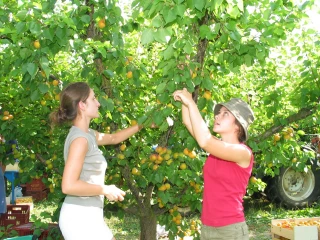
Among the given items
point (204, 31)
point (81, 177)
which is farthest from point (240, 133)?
point (81, 177)

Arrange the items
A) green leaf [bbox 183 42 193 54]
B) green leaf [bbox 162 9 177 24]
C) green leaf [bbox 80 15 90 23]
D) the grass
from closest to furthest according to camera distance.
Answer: green leaf [bbox 162 9 177 24]
green leaf [bbox 183 42 193 54]
green leaf [bbox 80 15 90 23]
the grass

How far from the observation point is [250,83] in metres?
4.43

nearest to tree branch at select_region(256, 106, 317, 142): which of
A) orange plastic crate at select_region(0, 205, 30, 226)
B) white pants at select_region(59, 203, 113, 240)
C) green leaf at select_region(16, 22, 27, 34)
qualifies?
white pants at select_region(59, 203, 113, 240)

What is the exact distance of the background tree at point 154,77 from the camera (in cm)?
270

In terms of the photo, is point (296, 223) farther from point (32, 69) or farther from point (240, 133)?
point (32, 69)

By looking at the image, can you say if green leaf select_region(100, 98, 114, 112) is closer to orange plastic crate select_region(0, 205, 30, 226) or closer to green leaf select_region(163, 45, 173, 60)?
green leaf select_region(163, 45, 173, 60)

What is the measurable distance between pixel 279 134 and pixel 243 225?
5.33ft

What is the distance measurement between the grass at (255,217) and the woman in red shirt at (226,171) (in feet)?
9.57

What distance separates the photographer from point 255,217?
7020 mm

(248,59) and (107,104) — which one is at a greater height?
(248,59)

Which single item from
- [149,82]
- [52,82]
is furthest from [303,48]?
[52,82]

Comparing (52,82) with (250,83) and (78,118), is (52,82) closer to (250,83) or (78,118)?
(78,118)

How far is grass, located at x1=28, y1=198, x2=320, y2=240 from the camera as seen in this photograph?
616 centimetres

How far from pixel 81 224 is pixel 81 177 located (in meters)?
0.25
